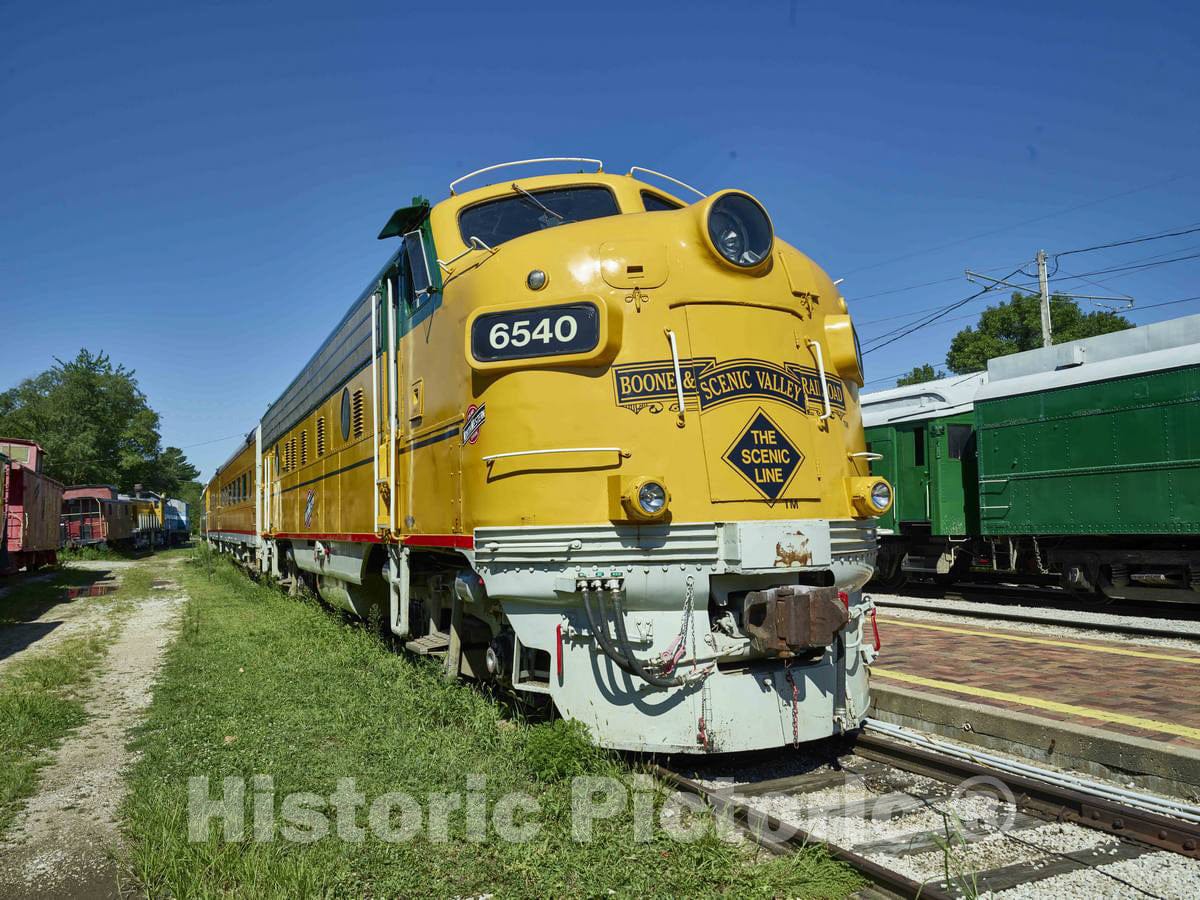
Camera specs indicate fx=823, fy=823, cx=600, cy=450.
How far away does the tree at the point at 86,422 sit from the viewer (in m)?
50.3

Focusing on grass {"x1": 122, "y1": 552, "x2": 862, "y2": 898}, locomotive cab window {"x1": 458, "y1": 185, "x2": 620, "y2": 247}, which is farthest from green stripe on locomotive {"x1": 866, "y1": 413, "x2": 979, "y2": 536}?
grass {"x1": 122, "y1": 552, "x2": 862, "y2": 898}

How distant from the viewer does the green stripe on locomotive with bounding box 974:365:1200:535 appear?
10516mm

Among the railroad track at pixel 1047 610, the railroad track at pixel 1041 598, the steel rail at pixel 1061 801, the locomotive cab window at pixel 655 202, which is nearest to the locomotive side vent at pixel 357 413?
the locomotive cab window at pixel 655 202

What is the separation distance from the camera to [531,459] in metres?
4.80

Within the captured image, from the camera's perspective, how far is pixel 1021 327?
39.8 metres

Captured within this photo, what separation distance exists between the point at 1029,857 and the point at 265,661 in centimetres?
703

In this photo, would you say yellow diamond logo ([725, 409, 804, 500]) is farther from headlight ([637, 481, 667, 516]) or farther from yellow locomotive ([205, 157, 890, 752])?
headlight ([637, 481, 667, 516])

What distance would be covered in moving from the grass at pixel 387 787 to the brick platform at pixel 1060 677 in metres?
2.82

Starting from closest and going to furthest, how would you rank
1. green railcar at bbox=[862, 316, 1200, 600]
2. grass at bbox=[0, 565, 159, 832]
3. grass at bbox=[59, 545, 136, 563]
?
1. grass at bbox=[0, 565, 159, 832]
2. green railcar at bbox=[862, 316, 1200, 600]
3. grass at bbox=[59, 545, 136, 563]

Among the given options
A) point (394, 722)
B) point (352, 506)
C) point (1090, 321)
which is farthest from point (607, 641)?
point (1090, 321)

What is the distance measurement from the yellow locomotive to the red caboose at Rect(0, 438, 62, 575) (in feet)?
41.5

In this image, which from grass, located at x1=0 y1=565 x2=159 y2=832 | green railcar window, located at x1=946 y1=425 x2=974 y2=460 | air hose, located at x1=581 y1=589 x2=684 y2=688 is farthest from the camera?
green railcar window, located at x1=946 y1=425 x2=974 y2=460
